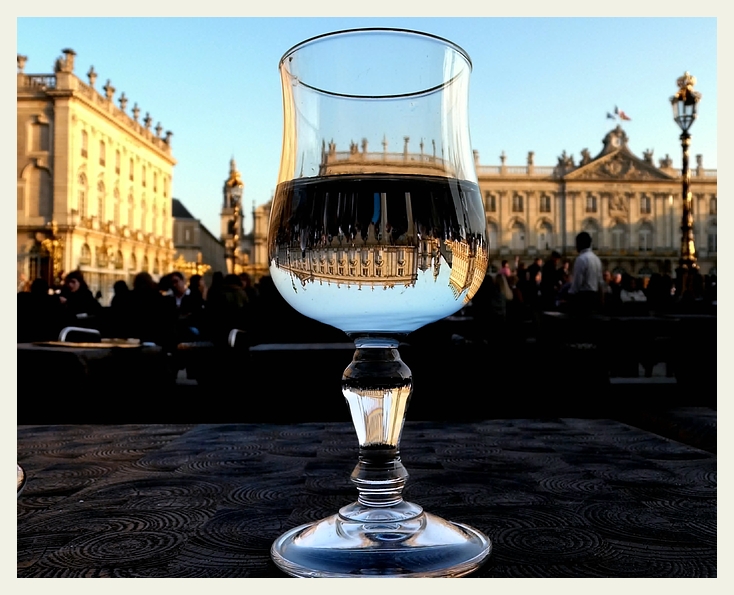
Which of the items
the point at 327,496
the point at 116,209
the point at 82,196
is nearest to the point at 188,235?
the point at 116,209

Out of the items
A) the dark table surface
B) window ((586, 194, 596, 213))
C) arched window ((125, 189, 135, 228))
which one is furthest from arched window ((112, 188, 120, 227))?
the dark table surface

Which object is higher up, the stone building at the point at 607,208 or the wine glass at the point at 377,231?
the stone building at the point at 607,208

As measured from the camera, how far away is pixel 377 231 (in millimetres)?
499

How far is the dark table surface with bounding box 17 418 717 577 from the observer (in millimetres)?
449

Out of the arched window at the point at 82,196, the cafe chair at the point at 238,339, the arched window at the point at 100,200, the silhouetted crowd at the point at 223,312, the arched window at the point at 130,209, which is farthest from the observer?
the arched window at the point at 130,209

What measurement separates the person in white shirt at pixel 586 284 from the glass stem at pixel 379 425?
4827mm

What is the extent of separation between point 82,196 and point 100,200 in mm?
1769

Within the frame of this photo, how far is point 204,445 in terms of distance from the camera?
2.85 feet

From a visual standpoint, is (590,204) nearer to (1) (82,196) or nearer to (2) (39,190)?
(1) (82,196)

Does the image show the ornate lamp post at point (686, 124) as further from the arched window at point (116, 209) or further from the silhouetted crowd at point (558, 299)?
the arched window at point (116, 209)

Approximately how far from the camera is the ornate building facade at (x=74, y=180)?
1064 inches

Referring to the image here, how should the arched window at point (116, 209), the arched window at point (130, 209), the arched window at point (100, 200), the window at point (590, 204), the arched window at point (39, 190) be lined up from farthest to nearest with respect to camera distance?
the window at point (590, 204) < the arched window at point (130, 209) < the arched window at point (116, 209) < the arched window at point (100, 200) < the arched window at point (39, 190)

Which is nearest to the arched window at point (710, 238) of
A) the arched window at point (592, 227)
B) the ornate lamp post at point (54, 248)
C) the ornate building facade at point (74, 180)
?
the arched window at point (592, 227)

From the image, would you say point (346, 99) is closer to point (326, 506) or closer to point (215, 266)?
point (326, 506)
